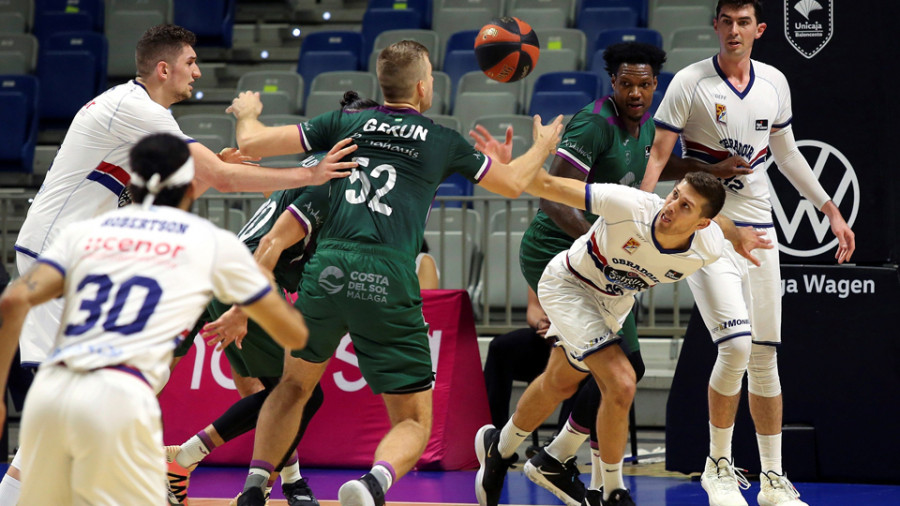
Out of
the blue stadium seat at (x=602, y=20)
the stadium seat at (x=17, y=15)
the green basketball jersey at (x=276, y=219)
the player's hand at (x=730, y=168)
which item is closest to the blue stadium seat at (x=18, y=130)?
the stadium seat at (x=17, y=15)

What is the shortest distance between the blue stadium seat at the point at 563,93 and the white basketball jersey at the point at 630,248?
510cm

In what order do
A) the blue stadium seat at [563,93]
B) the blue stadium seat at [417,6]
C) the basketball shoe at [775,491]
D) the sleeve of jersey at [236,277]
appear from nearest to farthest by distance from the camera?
the sleeve of jersey at [236,277] → the basketball shoe at [775,491] → the blue stadium seat at [563,93] → the blue stadium seat at [417,6]

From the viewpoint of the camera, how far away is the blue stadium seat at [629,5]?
473 inches

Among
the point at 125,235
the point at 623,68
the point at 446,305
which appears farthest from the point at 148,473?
the point at 446,305

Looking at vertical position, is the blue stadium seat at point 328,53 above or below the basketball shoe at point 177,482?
above

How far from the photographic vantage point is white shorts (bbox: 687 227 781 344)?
222 inches

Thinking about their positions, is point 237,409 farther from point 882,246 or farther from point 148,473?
point 882,246

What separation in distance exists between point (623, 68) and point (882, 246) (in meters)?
2.09

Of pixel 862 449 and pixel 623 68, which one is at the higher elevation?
pixel 623 68

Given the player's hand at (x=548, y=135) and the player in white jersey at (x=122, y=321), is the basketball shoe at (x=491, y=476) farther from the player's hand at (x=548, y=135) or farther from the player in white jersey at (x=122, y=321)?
the player in white jersey at (x=122, y=321)

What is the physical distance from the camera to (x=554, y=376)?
5629 millimetres

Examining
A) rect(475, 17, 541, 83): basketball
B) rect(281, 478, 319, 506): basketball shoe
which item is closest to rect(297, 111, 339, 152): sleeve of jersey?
rect(475, 17, 541, 83): basketball

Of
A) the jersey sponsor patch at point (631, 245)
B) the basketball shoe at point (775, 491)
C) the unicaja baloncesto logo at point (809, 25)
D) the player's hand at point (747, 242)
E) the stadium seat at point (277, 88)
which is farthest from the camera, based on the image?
the stadium seat at point (277, 88)

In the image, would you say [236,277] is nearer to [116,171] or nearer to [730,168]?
[116,171]
